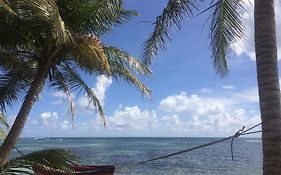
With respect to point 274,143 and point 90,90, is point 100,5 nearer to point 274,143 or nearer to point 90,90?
point 90,90

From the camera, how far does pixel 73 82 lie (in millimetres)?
10695

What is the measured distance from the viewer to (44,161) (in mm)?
6457

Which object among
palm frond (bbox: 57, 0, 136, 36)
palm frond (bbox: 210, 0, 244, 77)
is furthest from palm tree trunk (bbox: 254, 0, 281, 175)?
palm frond (bbox: 57, 0, 136, 36)

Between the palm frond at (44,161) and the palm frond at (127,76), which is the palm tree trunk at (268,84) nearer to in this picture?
the palm frond at (44,161)

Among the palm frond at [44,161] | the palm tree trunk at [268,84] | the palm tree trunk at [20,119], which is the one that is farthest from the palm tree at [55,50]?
the palm tree trunk at [268,84]

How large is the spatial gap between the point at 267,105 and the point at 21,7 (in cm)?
461

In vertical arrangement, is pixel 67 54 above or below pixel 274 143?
above

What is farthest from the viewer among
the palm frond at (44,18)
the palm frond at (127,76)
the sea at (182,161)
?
the sea at (182,161)

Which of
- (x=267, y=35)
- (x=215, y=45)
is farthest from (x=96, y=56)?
(x=267, y=35)

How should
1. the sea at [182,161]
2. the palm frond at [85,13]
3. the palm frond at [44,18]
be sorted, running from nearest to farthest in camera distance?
the palm frond at [44,18] → the palm frond at [85,13] → the sea at [182,161]

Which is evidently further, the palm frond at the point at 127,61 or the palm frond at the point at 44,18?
the palm frond at the point at 127,61

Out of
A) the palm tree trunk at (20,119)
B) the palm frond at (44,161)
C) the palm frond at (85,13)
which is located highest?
the palm frond at (85,13)

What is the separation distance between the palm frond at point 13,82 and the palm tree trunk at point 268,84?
5.93 metres

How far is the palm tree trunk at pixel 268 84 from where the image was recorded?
4809 mm
